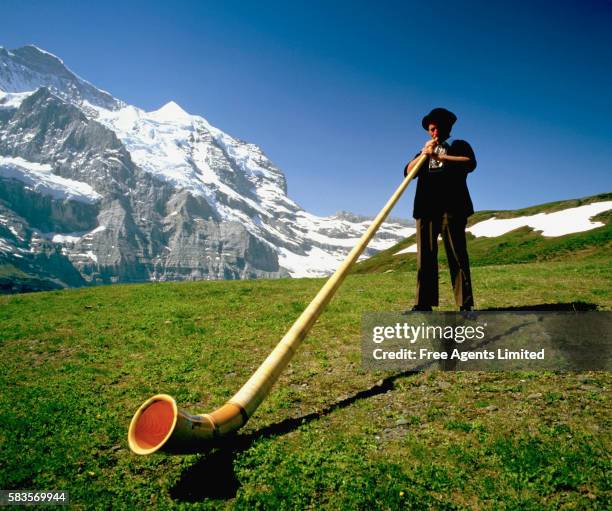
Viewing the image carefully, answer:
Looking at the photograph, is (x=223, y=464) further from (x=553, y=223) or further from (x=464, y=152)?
(x=553, y=223)

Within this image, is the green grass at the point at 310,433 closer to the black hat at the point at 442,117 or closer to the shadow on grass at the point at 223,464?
the shadow on grass at the point at 223,464

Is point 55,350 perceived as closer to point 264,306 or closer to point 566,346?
point 264,306

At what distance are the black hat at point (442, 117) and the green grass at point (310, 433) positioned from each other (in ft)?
18.9

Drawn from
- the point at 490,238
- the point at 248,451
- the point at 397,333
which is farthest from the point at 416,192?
the point at 490,238

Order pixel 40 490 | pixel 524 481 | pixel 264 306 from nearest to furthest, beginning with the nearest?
pixel 524 481
pixel 40 490
pixel 264 306

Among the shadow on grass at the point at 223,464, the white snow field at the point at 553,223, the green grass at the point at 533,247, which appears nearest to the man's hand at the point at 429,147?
the shadow on grass at the point at 223,464

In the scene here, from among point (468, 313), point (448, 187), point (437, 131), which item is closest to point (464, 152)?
point (437, 131)

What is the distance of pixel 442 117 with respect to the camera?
9.48 metres

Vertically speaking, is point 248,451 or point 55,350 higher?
point 55,350

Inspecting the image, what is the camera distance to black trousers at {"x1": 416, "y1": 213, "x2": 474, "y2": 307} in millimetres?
9219

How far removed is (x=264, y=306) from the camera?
52.3 ft

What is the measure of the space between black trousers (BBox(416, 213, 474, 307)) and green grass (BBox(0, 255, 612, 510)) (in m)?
2.12

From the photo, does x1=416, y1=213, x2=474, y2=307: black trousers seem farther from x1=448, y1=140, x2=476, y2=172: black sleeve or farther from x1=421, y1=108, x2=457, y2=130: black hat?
x1=421, y1=108, x2=457, y2=130: black hat

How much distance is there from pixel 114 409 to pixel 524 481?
21.7 feet
